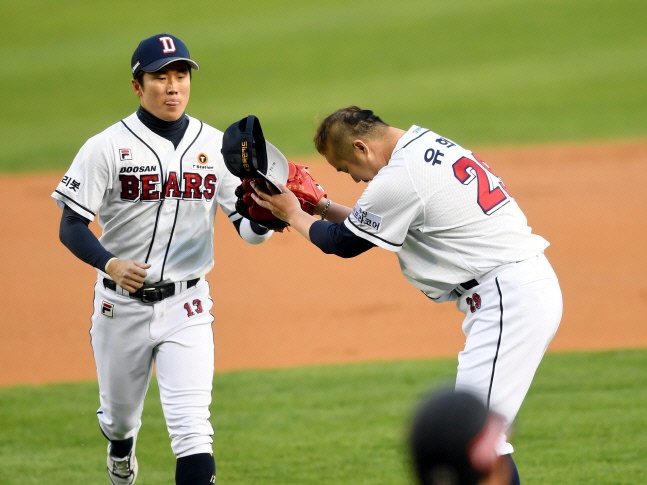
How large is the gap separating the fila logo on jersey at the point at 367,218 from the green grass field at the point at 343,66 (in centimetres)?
1290

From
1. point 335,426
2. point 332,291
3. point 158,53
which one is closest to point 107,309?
point 158,53

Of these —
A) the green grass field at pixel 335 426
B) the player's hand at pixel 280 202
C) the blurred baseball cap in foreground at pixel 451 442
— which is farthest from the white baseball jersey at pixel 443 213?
the blurred baseball cap in foreground at pixel 451 442

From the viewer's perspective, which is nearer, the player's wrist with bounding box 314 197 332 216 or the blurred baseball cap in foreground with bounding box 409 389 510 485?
the blurred baseball cap in foreground with bounding box 409 389 510 485

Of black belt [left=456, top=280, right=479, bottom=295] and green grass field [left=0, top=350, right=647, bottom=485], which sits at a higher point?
black belt [left=456, top=280, right=479, bottom=295]

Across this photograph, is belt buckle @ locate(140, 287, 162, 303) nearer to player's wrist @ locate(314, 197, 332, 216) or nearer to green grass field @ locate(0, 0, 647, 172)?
player's wrist @ locate(314, 197, 332, 216)

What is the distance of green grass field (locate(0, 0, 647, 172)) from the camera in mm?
19422

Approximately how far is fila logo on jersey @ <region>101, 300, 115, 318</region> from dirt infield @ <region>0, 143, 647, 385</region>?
3.68 metres

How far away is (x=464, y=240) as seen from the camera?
15.5ft

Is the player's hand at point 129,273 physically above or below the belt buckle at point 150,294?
above

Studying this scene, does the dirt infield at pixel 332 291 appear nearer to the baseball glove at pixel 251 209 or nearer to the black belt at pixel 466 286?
the baseball glove at pixel 251 209

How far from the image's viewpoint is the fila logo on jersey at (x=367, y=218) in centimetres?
475

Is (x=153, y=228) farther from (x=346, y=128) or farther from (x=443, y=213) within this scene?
(x=443, y=213)

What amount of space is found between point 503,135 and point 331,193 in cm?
476

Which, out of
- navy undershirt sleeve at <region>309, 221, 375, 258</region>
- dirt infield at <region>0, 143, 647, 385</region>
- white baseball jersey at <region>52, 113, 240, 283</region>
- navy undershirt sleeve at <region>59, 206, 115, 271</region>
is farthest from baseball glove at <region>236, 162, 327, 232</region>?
dirt infield at <region>0, 143, 647, 385</region>
